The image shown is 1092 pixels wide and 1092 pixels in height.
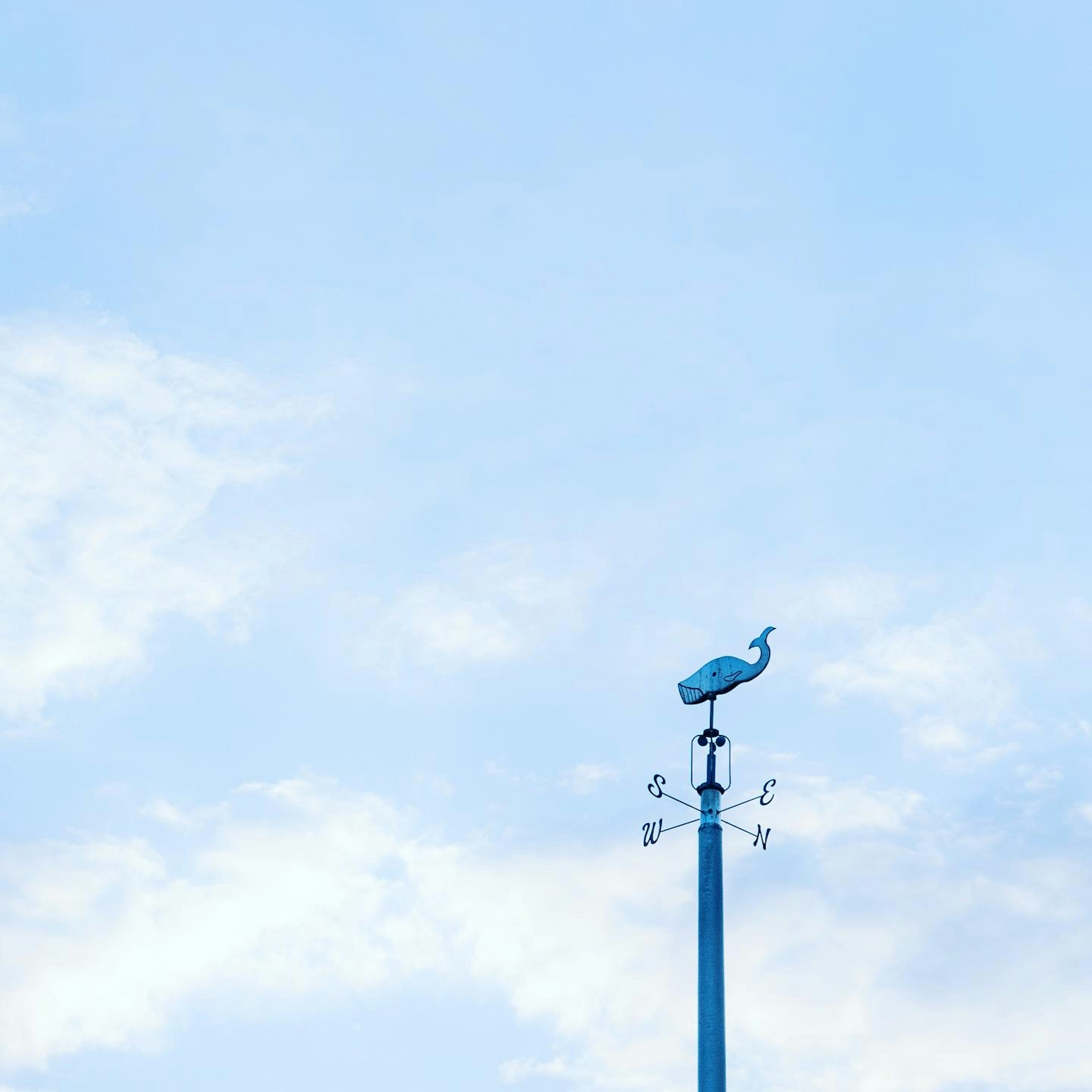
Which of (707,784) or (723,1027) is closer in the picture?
(723,1027)

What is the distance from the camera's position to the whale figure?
3878 centimetres

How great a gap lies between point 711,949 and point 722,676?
5.45 metres

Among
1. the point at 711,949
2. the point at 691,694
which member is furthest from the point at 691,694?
the point at 711,949

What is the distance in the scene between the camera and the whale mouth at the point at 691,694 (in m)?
39.0

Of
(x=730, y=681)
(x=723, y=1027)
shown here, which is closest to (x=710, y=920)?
(x=723, y=1027)

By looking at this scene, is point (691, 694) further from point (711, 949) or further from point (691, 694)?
point (711, 949)

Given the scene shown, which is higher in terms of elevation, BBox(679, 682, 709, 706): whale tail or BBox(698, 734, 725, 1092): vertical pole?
BBox(679, 682, 709, 706): whale tail

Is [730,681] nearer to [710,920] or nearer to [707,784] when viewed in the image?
[707,784]

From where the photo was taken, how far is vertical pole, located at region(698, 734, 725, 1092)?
34938 millimetres

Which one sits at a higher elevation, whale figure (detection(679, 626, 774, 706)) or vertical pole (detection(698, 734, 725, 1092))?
whale figure (detection(679, 626, 774, 706))

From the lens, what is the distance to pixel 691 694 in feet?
128

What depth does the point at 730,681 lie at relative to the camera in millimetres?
38781

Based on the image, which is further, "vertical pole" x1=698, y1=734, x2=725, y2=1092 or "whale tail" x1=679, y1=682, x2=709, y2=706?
"whale tail" x1=679, y1=682, x2=709, y2=706

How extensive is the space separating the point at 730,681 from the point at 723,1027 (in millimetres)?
6597
